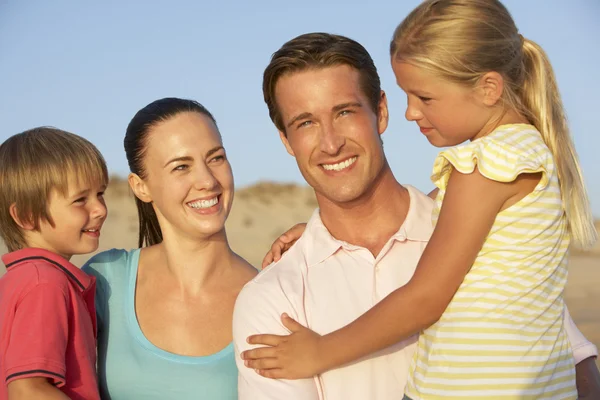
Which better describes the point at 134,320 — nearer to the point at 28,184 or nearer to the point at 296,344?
the point at 28,184

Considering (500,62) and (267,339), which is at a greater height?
(500,62)

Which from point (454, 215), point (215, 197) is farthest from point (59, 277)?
point (454, 215)

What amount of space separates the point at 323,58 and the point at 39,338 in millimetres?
1880

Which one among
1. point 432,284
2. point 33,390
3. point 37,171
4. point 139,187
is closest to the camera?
point 432,284

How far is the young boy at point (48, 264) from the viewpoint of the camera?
163 inches

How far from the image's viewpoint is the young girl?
11.1 feet

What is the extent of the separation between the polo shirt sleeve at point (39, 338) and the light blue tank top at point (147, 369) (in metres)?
0.55

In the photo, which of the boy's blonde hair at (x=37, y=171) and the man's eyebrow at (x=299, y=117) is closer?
the man's eyebrow at (x=299, y=117)

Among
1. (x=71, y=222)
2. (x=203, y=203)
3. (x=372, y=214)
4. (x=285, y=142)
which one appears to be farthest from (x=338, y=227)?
(x=71, y=222)

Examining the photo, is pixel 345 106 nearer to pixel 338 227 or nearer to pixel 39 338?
pixel 338 227

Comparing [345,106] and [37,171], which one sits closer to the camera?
[345,106]

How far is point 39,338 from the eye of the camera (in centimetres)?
413

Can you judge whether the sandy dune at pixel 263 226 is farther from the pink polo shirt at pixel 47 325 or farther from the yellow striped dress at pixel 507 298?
the yellow striped dress at pixel 507 298

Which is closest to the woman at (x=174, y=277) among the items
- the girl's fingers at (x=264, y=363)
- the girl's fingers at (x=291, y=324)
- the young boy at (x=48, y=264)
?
the young boy at (x=48, y=264)
